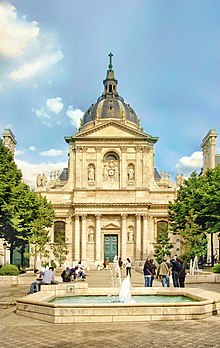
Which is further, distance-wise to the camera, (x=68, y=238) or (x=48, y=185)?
(x=48, y=185)

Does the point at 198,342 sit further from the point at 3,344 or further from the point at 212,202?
the point at 212,202

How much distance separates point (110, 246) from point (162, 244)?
11410mm

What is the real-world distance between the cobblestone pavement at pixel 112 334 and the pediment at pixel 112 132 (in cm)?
4636

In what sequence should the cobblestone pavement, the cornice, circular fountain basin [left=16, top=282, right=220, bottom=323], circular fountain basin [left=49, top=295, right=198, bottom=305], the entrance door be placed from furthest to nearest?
the cornice
the entrance door
circular fountain basin [left=49, top=295, right=198, bottom=305]
circular fountain basin [left=16, top=282, right=220, bottom=323]
the cobblestone pavement

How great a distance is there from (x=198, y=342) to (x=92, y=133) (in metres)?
50.2

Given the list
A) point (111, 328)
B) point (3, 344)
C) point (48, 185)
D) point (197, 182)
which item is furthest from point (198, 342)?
point (48, 185)

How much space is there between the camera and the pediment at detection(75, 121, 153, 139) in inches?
2336

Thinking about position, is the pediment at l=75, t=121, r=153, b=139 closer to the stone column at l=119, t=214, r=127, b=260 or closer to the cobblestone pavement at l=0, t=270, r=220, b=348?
the stone column at l=119, t=214, r=127, b=260

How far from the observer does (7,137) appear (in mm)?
64812

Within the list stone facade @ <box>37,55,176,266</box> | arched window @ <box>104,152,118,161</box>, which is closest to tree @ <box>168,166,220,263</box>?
stone facade @ <box>37,55,176,266</box>

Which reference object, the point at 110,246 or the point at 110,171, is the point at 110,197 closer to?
the point at 110,171

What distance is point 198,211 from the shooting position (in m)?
44.3

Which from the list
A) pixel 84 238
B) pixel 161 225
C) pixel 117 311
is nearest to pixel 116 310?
pixel 117 311

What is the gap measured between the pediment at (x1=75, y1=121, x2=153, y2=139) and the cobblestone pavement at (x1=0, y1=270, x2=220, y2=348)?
152 ft
